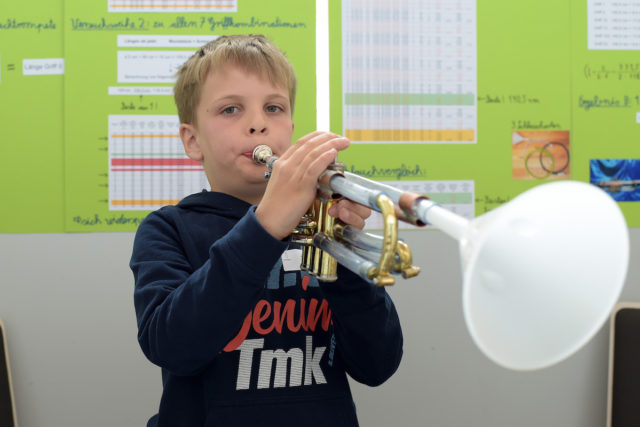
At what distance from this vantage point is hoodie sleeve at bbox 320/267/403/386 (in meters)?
0.79

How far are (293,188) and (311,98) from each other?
0.96 metres

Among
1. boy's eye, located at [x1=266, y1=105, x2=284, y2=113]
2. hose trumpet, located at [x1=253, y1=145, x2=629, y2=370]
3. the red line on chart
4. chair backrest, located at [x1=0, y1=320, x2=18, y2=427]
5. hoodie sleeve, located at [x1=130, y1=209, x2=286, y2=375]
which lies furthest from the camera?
the red line on chart

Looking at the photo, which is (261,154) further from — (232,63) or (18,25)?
(18,25)

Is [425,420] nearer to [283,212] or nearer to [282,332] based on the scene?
[282,332]

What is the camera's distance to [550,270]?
405mm

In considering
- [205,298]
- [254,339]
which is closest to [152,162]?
[254,339]

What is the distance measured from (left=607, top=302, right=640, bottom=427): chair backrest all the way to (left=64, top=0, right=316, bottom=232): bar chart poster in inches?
41.6

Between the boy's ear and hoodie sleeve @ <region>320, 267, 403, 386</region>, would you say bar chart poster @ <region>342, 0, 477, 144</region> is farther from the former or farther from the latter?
hoodie sleeve @ <region>320, 267, 403, 386</region>

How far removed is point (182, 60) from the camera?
153cm

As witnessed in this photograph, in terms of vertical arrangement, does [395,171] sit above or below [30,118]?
below

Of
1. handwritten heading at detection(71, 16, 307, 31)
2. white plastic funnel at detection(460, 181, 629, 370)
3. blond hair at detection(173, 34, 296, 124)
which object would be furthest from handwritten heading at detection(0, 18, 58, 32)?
white plastic funnel at detection(460, 181, 629, 370)

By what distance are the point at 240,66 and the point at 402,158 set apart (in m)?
0.78

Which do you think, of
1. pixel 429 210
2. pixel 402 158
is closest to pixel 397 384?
pixel 402 158

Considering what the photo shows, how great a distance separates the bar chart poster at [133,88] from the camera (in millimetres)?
1506
